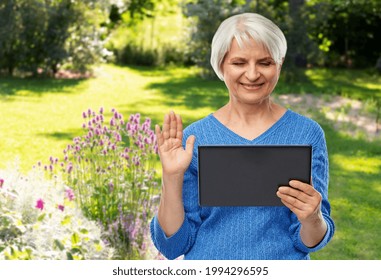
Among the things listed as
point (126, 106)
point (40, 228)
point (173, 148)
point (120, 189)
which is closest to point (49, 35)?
point (126, 106)

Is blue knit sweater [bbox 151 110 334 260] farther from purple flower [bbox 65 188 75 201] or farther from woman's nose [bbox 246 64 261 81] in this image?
purple flower [bbox 65 188 75 201]

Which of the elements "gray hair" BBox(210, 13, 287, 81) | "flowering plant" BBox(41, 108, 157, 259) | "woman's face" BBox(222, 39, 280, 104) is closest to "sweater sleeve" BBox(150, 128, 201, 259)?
"woman's face" BBox(222, 39, 280, 104)

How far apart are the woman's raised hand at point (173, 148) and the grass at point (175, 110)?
12.7 feet

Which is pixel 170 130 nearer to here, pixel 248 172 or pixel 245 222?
pixel 248 172

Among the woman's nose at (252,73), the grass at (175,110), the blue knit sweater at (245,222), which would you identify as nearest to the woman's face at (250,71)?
the woman's nose at (252,73)

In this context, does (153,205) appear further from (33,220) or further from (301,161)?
(301,161)

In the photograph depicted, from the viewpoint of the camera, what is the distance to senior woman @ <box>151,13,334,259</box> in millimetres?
2285

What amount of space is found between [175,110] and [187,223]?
10699 millimetres

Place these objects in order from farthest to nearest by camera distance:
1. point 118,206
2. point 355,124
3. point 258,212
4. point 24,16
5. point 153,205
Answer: point 24,16
point 355,124
point 153,205
point 118,206
point 258,212

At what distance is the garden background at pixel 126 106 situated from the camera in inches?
196

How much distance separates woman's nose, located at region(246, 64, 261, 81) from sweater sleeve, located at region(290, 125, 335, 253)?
1.01ft

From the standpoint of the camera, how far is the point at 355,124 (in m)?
11.6
